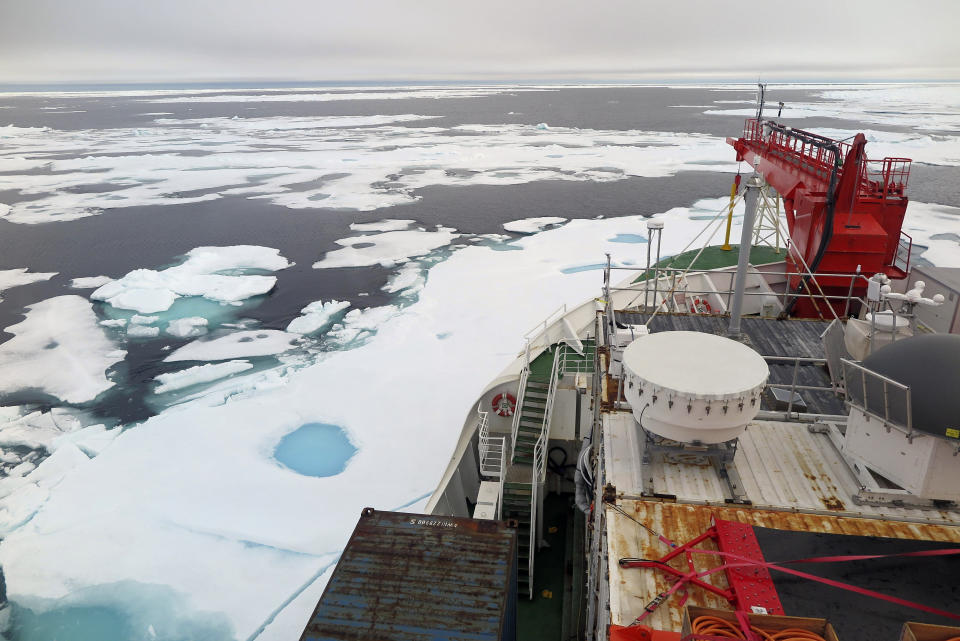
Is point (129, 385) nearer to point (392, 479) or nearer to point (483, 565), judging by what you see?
point (392, 479)

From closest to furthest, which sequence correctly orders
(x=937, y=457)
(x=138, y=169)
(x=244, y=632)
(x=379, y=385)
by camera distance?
1. (x=937, y=457)
2. (x=244, y=632)
3. (x=379, y=385)
4. (x=138, y=169)

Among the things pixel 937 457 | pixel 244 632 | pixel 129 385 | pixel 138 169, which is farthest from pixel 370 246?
pixel 138 169

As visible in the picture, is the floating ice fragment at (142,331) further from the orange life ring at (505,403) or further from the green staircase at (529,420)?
the green staircase at (529,420)

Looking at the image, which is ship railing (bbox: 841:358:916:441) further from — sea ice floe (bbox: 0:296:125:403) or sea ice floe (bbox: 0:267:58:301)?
sea ice floe (bbox: 0:267:58:301)

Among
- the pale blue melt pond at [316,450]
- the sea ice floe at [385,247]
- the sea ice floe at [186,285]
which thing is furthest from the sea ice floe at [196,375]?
the sea ice floe at [385,247]

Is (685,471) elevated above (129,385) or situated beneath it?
elevated above

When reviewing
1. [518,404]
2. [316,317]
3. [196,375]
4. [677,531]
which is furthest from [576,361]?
[196,375]
